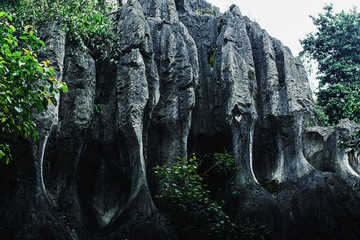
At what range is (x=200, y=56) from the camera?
47.4ft

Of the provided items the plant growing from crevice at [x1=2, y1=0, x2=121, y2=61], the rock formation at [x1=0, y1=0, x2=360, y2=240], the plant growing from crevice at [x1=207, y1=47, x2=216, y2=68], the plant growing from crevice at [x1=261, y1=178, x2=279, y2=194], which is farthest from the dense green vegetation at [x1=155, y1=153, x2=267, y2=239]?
the plant growing from crevice at [x1=207, y1=47, x2=216, y2=68]

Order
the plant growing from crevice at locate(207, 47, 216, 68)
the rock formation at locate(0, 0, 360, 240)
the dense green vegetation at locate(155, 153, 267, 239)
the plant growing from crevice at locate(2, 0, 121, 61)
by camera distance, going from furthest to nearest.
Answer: the plant growing from crevice at locate(207, 47, 216, 68) → the plant growing from crevice at locate(2, 0, 121, 61) → the rock formation at locate(0, 0, 360, 240) → the dense green vegetation at locate(155, 153, 267, 239)

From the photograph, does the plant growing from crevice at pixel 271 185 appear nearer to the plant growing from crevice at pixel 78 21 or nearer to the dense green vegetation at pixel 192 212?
the dense green vegetation at pixel 192 212

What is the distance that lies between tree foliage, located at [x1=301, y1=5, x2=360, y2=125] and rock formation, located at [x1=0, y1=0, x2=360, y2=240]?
167 inches

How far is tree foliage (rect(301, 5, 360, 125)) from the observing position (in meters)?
17.5

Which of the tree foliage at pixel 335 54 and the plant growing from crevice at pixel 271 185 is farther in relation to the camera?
the tree foliage at pixel 335 54

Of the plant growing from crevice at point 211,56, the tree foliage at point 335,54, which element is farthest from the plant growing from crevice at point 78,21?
the tree foliage at point 335,54

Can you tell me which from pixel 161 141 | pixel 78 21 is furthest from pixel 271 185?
pixel 78 21

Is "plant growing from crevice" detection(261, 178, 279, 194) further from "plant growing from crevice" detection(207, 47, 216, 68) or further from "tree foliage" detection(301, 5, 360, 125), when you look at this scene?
"tree foliage" detection(301, 5, 360, 125)

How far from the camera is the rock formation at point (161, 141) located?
9.21 meters

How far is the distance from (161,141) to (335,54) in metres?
12.8

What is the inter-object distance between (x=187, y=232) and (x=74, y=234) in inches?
109

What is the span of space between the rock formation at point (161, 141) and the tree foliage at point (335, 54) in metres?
4.23

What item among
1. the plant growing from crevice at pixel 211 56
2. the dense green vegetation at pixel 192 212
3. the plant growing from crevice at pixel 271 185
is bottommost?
the dense green vegetation at pixel 192 212
